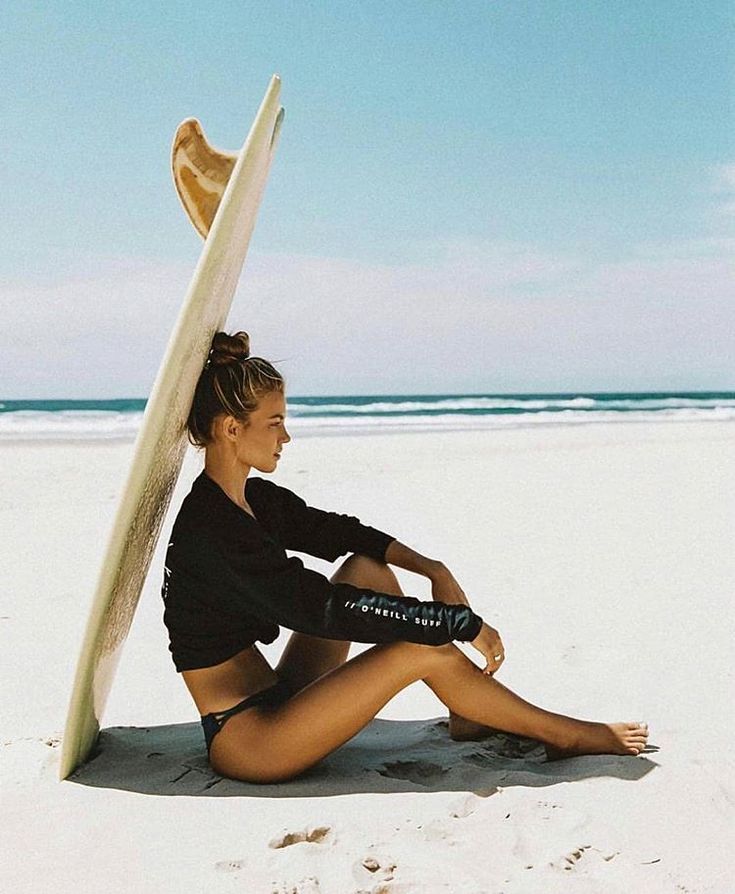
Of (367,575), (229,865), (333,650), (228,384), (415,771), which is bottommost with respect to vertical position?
(229,865)

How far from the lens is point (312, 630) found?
8.08ft

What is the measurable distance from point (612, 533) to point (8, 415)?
22.8 meters

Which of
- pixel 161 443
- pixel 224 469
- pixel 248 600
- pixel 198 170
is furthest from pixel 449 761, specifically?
pixel 198 170

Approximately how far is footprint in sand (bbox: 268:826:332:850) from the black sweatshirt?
1.47 feet

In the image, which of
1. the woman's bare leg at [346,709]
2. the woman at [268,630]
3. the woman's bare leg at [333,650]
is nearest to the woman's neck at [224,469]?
the woman at [268,630]

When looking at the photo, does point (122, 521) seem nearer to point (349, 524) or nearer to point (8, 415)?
point (349, 524)

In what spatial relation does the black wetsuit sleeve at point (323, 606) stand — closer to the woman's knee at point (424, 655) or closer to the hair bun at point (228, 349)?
the woman's knee at point (424, 655)

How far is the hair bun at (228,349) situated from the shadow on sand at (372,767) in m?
1.13

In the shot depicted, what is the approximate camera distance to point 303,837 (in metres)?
2.31

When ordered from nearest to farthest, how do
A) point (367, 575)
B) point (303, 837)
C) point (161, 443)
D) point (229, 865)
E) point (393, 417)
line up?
1. point (229, 865)
2. point (303, 837)
3. point (161, 443)
4. point (367, 575)
5. point (393, 417)

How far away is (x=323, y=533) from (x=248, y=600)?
2.08 ft

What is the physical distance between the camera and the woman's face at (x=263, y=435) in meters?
2.67

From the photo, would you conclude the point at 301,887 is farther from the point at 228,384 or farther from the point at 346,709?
the point at 228,384

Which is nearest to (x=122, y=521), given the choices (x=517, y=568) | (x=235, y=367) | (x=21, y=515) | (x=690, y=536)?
(x=235, y=367)
